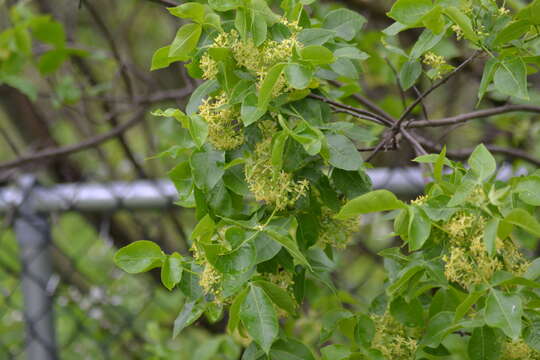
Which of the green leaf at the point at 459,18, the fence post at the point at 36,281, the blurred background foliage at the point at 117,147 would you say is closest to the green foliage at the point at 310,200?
the green leaf at the point at 459,18

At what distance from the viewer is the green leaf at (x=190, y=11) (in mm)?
672

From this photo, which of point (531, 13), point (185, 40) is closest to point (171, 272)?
point (185, 40)

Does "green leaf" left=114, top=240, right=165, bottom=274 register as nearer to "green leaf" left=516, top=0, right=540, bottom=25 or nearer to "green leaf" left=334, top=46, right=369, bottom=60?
"green leaf" left=334, top=46, right=369, bottom=60

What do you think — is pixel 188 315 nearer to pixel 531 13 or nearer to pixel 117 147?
pixel 531 13

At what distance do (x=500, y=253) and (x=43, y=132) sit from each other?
1.76m

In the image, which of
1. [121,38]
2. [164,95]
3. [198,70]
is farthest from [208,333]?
[198,70]

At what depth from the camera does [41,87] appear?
3.09 meters

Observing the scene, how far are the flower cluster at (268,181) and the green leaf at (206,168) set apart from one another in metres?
0.03

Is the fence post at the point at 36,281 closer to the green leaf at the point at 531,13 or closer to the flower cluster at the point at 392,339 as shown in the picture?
the flower cluster at the point at 392,339

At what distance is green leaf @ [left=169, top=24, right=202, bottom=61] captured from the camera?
70cm

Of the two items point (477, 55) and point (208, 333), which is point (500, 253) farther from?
point (208, 333)

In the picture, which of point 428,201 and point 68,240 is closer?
point 428,201

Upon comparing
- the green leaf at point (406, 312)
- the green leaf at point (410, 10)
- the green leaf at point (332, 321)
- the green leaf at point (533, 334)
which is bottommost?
the green leaf at point (332, 321)

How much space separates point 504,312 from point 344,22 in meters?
0.41
